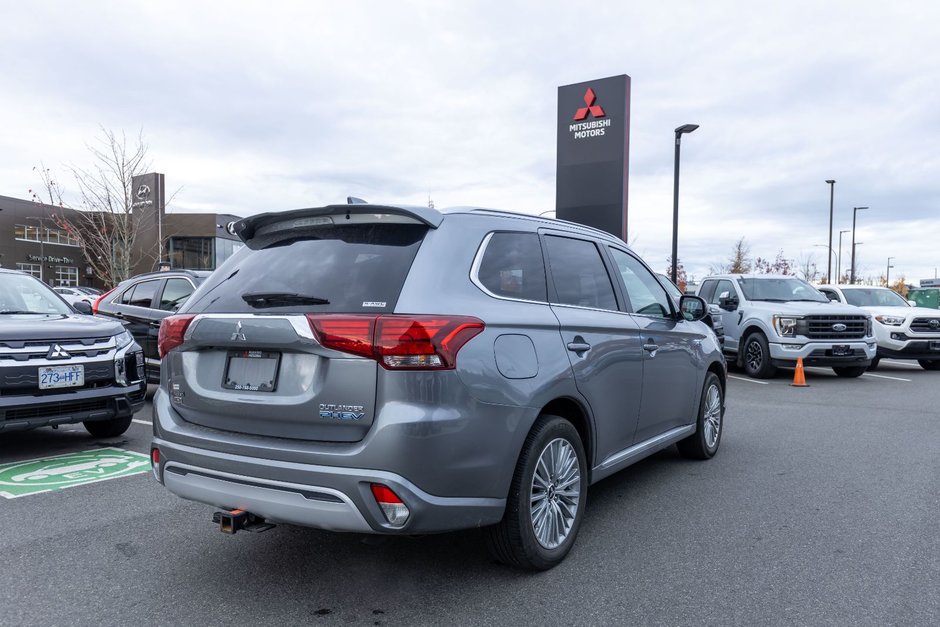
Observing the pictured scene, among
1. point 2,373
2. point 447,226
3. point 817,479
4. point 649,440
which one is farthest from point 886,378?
point 2,373

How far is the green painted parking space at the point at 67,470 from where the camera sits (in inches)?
206

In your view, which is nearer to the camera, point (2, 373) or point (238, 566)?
point (238, 566)

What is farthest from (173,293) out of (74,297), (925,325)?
(74,297)

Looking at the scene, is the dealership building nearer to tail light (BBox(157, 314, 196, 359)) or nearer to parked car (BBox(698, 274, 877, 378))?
parked car (BBox(698, 274, 877, 378))

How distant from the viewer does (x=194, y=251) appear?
198 feet

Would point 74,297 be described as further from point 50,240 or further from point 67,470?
point 50,240

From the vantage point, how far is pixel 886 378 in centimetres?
1314

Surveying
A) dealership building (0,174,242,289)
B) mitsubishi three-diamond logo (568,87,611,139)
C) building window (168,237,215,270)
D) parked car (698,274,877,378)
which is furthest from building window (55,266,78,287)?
parked car (698,274,877,378)

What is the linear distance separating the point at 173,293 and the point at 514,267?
23.0 feet

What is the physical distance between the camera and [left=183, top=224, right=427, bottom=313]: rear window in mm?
3127

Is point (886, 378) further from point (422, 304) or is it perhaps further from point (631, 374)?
point (422, 304)

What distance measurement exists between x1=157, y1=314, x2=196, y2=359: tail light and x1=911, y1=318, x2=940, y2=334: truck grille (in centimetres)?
1438

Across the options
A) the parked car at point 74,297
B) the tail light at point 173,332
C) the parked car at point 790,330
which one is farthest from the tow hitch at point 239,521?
the parked car at point 790,330

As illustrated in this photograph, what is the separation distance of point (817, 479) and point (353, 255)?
423 cm
